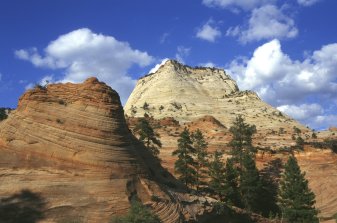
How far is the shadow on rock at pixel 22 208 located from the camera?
115 ft

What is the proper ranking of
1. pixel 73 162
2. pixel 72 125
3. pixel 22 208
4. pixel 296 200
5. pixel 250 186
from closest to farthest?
1. pixel 22 208
2. pixel 73 162
3. pixel 72 125
4. pixel 296 200
5. pixel 250 186

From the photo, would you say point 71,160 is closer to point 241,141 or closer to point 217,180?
point 217,180

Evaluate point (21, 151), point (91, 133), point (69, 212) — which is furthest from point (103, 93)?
point (69, 212)

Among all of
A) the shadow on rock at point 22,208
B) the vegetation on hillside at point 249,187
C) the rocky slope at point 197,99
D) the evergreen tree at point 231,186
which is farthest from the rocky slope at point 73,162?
the rocky slope at point 197,99

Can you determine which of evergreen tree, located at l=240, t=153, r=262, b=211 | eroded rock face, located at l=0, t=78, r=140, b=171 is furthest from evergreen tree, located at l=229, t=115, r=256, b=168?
eroded rock face, located at l=0, t=78, r=140, b=171

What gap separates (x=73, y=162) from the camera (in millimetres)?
39812

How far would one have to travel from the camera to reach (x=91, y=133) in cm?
4209

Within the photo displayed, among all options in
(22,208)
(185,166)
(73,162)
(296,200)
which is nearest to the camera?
(22,208)

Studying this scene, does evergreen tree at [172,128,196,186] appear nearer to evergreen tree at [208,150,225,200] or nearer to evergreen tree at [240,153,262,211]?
evergreen tree at [208,150,225,200]

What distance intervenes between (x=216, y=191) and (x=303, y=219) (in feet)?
36.1

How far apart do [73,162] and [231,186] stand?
2706cm

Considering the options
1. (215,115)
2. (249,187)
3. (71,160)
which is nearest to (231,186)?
(249,187)

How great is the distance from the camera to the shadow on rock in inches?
1383

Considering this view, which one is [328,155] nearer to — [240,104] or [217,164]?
[217,164]
